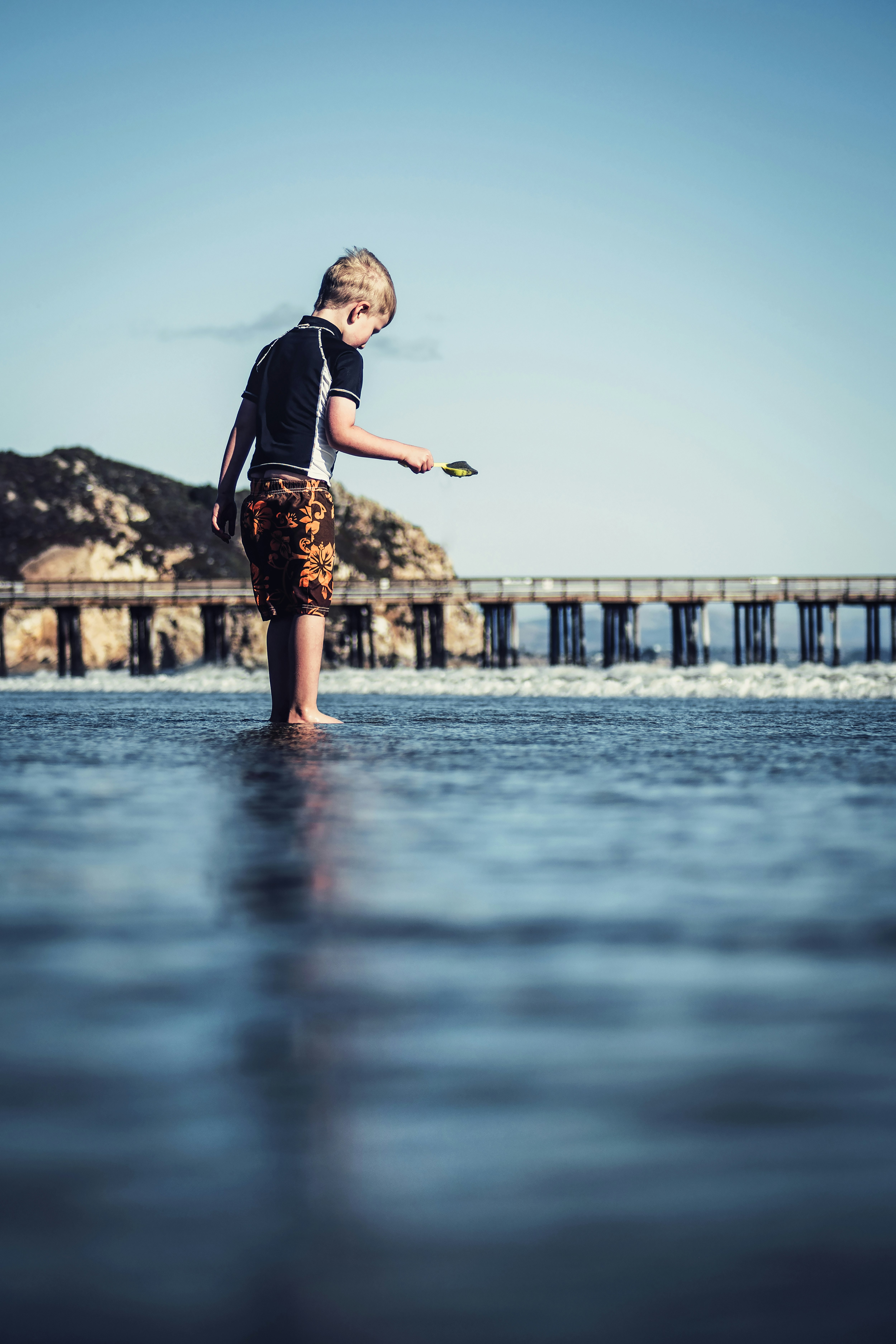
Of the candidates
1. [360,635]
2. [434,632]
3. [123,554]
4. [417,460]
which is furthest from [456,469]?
[123,554]

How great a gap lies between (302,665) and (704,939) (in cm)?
384

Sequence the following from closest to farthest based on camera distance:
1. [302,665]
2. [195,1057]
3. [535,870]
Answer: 1. [195,1057]
2. [535,870]
3. [302,665]

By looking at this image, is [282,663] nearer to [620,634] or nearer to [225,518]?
[225,518]

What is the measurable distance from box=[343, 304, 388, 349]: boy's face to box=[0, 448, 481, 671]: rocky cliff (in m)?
61.2

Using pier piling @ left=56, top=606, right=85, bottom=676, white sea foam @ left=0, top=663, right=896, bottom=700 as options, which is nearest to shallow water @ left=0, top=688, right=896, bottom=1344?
white sea foam @ left=0, top=663, right=896, bottom=700

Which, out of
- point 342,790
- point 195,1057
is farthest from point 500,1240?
point 342,790

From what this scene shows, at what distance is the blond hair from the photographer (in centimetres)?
559

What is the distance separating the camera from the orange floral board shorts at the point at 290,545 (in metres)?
5.21

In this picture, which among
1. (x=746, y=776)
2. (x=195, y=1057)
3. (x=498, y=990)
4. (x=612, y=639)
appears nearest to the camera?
(x=195, y=1057)

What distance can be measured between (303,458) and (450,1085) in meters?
4.60

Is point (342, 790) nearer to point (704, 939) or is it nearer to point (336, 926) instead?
point (336, 926)

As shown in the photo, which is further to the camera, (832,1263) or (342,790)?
(342,790)

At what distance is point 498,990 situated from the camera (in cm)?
120

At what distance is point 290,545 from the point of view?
17.2 feet
